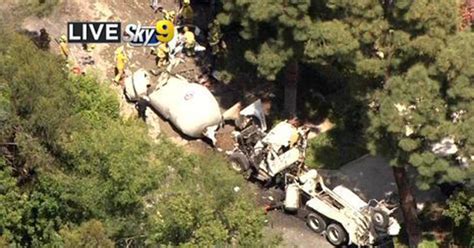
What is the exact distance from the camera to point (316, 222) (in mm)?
26484

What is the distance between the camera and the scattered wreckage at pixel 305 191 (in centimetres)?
2527

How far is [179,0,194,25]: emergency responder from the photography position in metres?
33.6

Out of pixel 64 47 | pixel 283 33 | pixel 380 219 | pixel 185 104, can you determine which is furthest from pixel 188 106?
pixel 380 219

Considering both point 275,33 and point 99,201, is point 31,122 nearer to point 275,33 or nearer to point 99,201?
point 99,201

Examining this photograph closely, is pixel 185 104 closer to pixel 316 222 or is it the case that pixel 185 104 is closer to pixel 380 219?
pixel 316 222

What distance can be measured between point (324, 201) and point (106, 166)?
7570mm

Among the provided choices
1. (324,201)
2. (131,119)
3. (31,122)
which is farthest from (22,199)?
(324,201)

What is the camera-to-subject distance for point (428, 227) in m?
26.6

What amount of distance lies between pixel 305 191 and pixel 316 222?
3.49 ft

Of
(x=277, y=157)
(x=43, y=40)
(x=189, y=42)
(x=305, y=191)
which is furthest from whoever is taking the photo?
(x=189, y=42)

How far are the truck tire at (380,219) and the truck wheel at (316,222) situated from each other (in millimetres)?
1883

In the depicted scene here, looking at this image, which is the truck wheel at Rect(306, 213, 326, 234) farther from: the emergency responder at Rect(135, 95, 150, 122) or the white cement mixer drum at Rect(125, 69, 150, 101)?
the white cement mixer drum at Rect(125, 69, 150, 101)

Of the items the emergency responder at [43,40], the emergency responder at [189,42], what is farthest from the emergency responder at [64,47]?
the emergency responder at [189,42]

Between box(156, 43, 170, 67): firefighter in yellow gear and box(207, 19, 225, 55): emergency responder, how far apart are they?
5.76 feet
